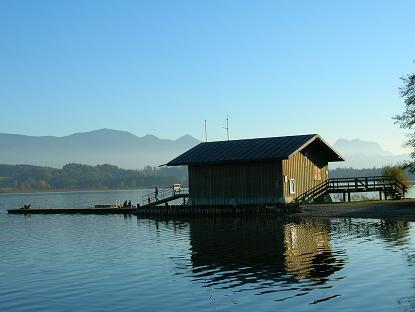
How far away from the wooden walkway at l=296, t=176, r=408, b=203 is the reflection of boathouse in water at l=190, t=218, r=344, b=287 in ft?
Answer: 56.1

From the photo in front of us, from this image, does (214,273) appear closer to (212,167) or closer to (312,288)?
(312,288)

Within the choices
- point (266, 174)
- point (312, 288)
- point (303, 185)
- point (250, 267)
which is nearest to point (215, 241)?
point (250, 267)

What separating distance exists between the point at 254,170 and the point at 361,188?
12.2m

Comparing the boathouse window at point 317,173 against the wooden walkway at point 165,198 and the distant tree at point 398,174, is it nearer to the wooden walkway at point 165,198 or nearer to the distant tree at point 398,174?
the distant tree at point 398,174

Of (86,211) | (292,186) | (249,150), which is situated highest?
(249,150)

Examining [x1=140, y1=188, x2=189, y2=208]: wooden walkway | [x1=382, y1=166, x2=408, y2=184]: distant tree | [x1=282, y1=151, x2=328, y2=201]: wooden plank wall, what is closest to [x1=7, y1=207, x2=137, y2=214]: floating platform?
[x1=140, y1=188, x2=189, y2=208]: wooden walkway

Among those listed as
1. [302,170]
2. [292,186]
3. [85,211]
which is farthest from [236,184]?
[85,211]

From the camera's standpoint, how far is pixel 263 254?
3177 cm

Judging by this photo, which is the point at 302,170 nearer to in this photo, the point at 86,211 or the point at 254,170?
the point at 254,170

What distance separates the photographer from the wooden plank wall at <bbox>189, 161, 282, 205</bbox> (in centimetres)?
6138

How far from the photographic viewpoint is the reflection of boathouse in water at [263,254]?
2528 centimetres

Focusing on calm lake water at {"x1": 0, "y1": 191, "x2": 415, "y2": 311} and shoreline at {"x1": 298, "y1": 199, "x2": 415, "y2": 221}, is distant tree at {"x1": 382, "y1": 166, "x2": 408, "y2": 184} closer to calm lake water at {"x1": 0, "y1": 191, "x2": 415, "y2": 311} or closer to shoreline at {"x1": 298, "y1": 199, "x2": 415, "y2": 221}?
shoreline at {"x1": 298, "y1": 199, "x2": 415, "y2": 221}

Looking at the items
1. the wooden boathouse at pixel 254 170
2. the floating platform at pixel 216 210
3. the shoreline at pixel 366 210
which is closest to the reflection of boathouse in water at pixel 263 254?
the shoreline at pixel 366 210

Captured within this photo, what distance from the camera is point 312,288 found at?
72.8 feet
